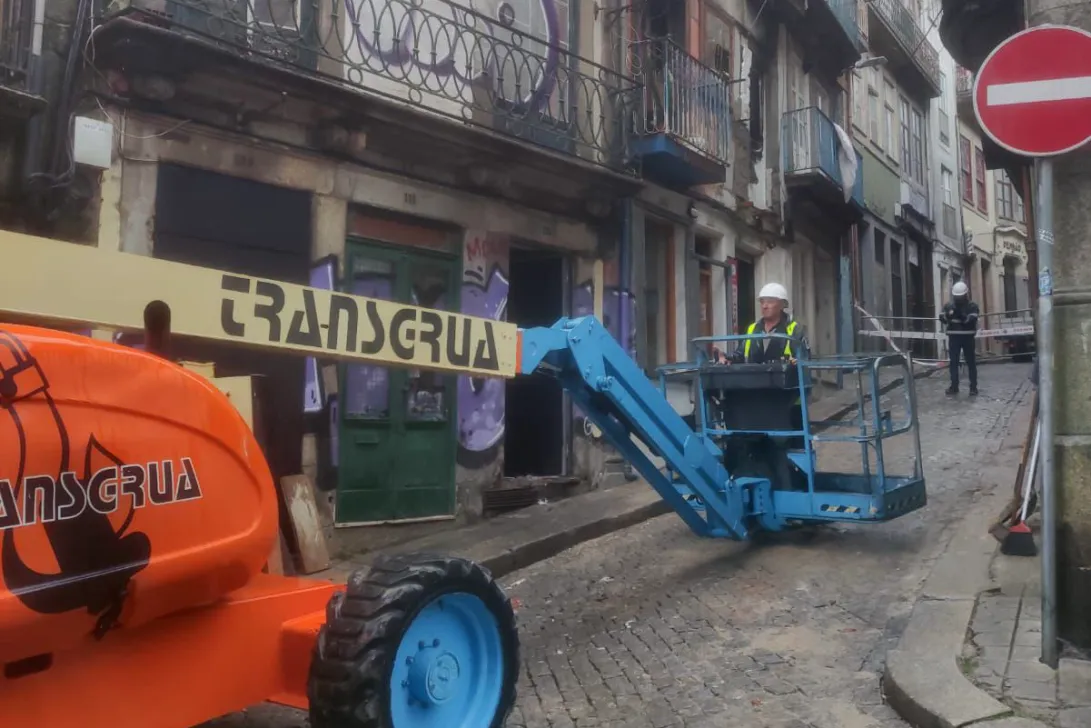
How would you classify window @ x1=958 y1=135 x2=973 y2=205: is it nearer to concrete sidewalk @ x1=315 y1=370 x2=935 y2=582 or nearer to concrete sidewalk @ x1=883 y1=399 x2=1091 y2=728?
concrete sidewalk @ x1=315 y1=370 x2=935 y2=582

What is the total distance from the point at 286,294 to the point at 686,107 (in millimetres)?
9233

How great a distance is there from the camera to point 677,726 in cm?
397

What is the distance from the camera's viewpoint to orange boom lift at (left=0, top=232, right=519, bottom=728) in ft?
7.48

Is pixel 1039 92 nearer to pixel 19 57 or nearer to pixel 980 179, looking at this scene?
pixel 19 57

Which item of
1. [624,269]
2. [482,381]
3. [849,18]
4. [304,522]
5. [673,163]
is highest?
[849,18]

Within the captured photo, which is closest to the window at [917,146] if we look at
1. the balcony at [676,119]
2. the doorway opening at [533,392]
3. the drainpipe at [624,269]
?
the balcony at [676,119]

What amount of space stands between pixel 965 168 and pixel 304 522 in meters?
28.3

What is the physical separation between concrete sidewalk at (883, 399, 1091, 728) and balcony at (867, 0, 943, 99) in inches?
679

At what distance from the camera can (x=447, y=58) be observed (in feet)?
28.9

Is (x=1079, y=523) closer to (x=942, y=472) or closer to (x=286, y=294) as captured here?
(x=286, y=294)

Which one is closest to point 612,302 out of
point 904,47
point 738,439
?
point 738,439

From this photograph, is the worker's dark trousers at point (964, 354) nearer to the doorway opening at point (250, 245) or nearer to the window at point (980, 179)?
the doorway opening at point (250, 245)

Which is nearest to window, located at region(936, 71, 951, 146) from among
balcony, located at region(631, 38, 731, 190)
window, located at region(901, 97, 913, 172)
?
window, located at region(901, 97, 913, 172)

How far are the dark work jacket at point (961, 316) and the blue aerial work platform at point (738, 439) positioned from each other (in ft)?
28.4
